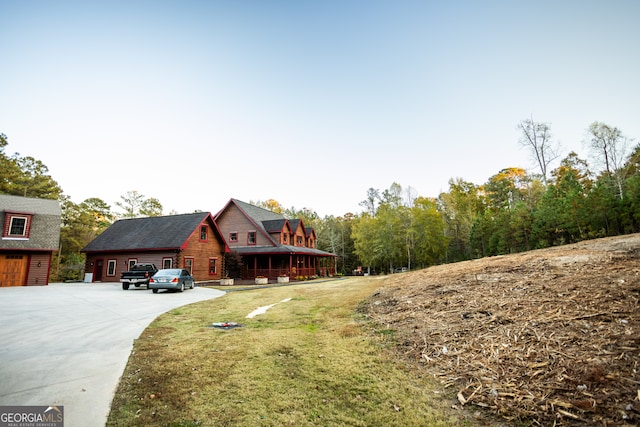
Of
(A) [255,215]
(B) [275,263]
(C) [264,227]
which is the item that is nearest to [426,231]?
(B) [275,263]

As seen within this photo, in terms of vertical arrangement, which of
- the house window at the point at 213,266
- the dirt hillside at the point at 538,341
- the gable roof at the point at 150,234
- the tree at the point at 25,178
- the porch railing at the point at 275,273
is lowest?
the dirt hillside at the point at 538,341

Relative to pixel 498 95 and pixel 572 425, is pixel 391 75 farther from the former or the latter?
pixel 572 425

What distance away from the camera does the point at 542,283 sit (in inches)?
277

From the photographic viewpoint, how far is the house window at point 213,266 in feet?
93.2

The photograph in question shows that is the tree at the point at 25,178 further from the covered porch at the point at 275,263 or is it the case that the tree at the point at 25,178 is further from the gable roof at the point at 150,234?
the covered porch at the point at 275,263

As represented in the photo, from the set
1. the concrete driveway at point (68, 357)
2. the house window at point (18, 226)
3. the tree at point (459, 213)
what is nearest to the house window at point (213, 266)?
the house window at point (18, 226)

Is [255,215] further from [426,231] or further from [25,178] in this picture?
[25,178]

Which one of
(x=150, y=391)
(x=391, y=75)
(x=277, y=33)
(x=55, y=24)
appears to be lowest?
(x=150, y=391)

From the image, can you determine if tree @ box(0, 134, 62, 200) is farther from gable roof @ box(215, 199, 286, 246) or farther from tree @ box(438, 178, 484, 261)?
tree @ box(438, 178, 484, 261)

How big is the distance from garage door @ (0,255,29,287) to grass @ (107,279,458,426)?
23873mm

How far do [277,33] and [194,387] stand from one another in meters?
19.7

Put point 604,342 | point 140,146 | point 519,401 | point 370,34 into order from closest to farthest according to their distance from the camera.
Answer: point 519,401, point 604,342, point 370,34, point 140,146

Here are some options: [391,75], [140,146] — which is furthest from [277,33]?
[140,146]

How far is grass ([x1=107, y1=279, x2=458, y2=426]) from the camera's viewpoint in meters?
3.43
